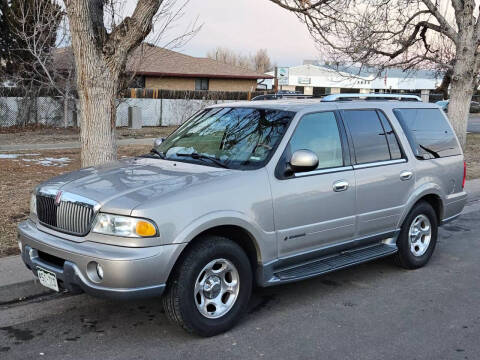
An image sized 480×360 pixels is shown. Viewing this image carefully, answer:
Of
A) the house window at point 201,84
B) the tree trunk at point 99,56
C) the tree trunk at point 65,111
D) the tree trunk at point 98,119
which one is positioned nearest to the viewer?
the tree trunk at point 99,56

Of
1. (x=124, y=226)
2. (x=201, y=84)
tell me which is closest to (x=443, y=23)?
(x=124, y=226)

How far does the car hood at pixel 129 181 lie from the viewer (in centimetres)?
404

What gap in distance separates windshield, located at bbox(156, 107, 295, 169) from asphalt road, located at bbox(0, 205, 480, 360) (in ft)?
4.46

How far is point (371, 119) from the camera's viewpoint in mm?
5730

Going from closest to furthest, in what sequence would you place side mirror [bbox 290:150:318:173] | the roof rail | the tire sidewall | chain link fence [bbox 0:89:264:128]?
the tire sidewall
side mirror [bbox 290:150:318:173]
the roof rail
chain link fence [bbox 0:89:264:128]

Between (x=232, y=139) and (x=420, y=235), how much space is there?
2599 mm

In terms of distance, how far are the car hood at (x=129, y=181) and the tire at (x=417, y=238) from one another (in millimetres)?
2435

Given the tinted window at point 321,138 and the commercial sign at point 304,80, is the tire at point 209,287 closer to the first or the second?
the tinted window at point 321,138

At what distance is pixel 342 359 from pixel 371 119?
2644mm

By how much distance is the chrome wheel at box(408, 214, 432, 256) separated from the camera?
6.16 metres

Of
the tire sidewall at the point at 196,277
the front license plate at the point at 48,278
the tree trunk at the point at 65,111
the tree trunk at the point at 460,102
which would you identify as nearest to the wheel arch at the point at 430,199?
the tire sidewall at the point at 196,277

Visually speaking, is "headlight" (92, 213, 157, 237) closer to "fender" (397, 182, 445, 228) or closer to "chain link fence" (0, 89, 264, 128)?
"fender" (397, 182, 445, 228)

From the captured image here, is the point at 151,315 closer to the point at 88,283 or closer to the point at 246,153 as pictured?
the point at 88,283

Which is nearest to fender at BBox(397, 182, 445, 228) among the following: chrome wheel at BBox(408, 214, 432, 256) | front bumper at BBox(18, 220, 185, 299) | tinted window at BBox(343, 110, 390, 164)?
chrome wheel at BBox(408, 214, 432, 256)
